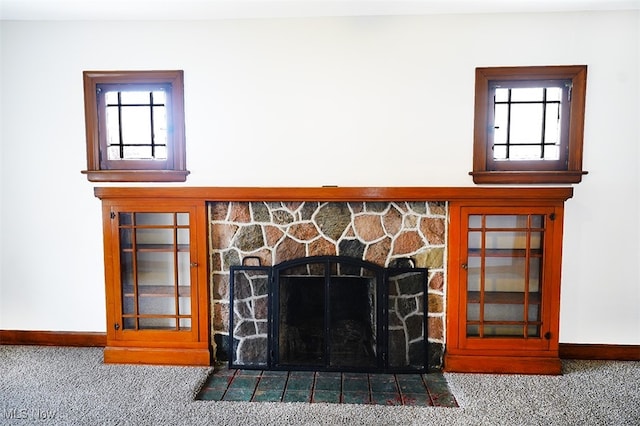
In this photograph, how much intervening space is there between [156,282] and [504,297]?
7.84ft

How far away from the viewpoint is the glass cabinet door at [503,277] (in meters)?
2.78

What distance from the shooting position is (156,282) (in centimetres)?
299

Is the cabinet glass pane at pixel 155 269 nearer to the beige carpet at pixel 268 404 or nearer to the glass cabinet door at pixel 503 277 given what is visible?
the beige carpet at pixel 268 404

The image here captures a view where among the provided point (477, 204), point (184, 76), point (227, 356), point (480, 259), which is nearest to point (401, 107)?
point (477, 204)

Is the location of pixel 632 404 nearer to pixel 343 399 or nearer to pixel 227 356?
pixel 343 399

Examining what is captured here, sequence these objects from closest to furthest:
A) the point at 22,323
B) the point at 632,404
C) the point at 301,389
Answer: the point at 632,404
the point at 301,389
the point at 22,323

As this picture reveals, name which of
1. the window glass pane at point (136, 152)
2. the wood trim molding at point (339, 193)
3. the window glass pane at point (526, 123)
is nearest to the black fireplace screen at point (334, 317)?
the wood trim molding at point (339, 193)

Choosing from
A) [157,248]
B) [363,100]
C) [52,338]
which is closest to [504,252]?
[363,100]

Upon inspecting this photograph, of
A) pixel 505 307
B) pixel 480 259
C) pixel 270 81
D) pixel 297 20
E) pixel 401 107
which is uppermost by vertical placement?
Result: pixel 297 20

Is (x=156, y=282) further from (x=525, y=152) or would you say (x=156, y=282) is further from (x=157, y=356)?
(x=525, y=152)

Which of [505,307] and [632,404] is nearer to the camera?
[632,404]

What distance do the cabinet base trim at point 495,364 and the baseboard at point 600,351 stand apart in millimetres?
209

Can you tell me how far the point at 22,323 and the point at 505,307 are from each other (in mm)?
3462

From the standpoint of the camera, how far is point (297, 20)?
279 cm
